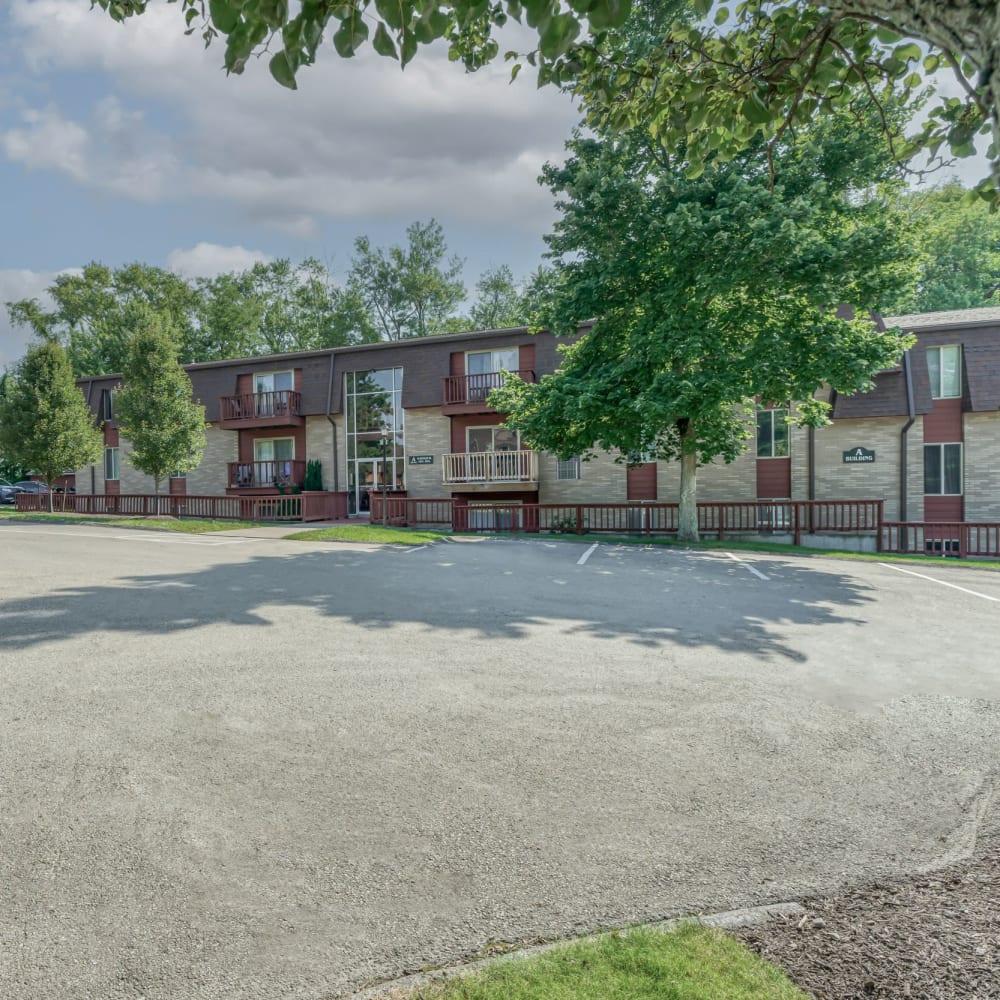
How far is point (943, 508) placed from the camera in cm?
2089

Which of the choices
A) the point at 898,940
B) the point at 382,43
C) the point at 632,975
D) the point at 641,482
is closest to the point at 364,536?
the point at 641,482

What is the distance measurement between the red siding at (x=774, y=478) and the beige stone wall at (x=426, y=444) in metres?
12.0

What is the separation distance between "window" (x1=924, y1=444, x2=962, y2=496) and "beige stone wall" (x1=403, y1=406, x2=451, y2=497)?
17190 mm

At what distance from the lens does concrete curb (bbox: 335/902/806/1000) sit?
7.15 feet

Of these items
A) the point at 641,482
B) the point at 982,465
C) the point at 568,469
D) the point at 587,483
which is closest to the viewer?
the point at 982,465

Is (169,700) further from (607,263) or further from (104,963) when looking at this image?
(607,263)

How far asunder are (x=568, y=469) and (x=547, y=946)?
22318mm

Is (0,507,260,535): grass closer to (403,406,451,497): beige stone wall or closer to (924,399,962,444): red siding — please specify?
(403,406,451,497): beige stone wall

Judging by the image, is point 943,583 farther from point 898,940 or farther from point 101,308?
point 101,308

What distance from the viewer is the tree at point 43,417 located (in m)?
25.3

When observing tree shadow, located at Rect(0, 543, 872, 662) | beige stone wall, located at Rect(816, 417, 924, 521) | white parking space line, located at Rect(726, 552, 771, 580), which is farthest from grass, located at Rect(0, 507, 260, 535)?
beige stone wall, located at Rect(816, 417, 924, 521)

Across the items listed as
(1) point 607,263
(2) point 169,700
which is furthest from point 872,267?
(2) point 169,700

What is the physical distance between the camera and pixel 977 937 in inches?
96.0

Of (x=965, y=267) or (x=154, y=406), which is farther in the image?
(x=965, y=267)
